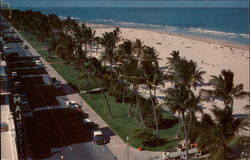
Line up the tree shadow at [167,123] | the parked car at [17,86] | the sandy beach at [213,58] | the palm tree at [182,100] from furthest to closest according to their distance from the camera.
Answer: the sandy beach at [213,58] → the parked car at [17,86] → the tree shadow at [167,123] → the palm tree at [182,100]

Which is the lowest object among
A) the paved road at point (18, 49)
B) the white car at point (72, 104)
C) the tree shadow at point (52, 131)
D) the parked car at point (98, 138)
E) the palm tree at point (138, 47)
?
the tree shadow at point (52, 131)

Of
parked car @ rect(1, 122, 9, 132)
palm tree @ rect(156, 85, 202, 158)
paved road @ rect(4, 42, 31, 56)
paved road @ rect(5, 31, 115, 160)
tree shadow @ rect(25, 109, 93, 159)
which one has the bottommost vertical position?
paved road @ rect(5, 31, 115, 160)

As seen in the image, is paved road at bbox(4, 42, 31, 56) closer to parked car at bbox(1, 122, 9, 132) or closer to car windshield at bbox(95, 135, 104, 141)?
car windshield at bbox(95, 135, 104, 141)

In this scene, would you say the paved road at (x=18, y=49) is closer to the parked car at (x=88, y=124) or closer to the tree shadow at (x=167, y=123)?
the parked car at (x=88, y=124)

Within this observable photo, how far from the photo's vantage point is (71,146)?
30.8 metres

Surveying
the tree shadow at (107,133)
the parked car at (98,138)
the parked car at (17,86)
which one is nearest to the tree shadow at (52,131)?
the parked car at (98,138)

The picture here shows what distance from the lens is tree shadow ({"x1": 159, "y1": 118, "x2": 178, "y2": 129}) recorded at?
36.0 meters

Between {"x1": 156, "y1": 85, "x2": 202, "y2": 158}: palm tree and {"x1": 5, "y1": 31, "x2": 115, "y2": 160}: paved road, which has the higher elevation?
{"x1": 156, "y1": 85, "x2": 202, "y2": 158}: palm tree

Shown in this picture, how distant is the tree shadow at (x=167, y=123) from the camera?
3600cm

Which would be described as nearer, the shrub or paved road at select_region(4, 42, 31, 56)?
the shrub

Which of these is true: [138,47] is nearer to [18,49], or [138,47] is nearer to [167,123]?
[167,123]

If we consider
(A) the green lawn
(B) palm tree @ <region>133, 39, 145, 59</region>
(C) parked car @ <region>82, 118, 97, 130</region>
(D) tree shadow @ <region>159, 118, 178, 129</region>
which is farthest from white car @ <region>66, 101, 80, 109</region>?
(B) palm tree @ <region>133, 39, 145, 59</region>

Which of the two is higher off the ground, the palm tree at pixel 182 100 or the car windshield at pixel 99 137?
the palm tree at pixel 182 100

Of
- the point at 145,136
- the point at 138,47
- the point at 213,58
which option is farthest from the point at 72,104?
the point at 213,58
